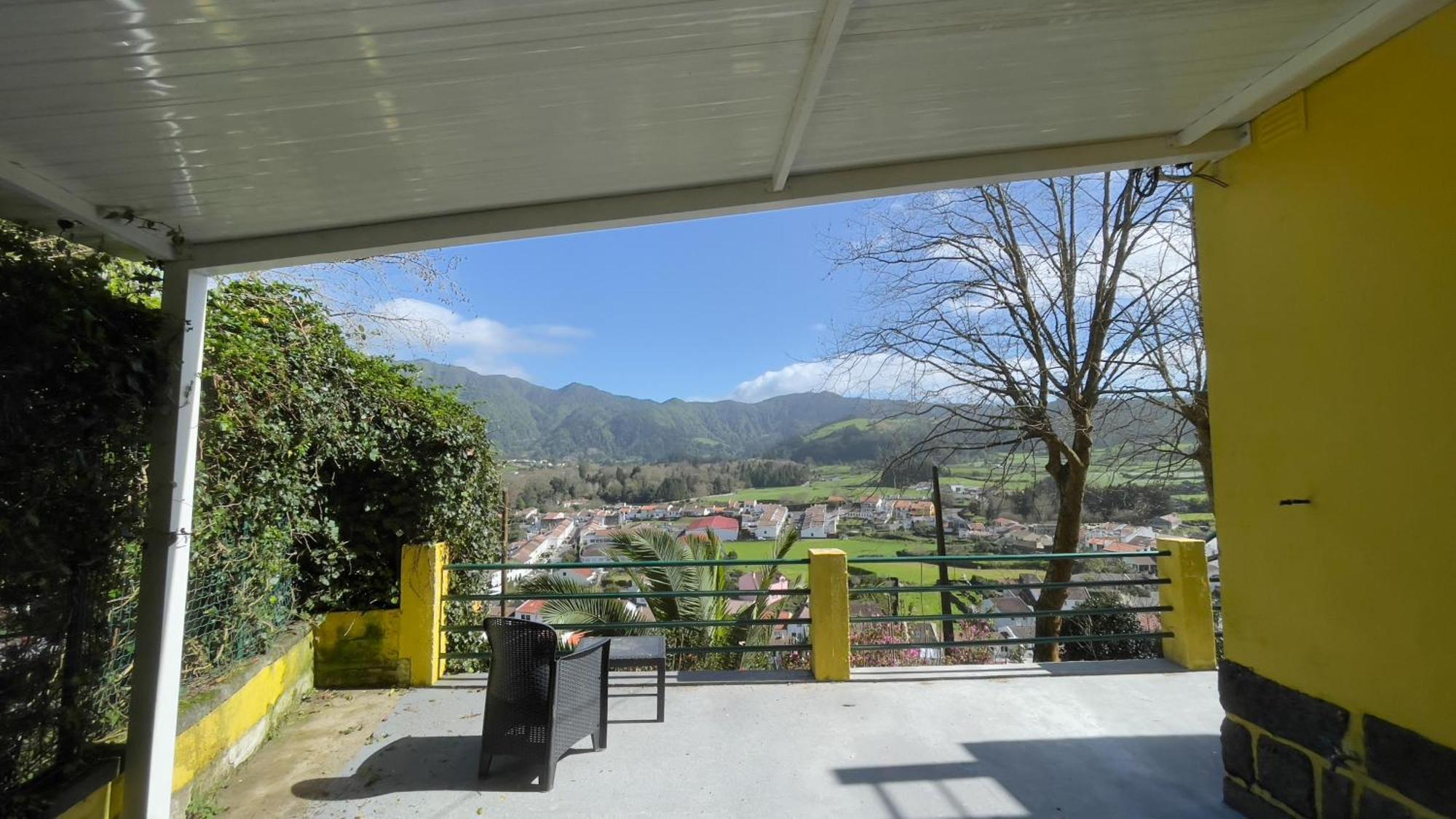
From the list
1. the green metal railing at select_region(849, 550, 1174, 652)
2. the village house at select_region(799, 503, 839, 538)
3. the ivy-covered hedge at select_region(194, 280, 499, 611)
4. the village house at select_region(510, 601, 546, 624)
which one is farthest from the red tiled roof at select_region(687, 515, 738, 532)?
the green metal railing at select_region(849, 550, 1174, 652)

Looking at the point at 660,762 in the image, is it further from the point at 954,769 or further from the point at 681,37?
the point at 681,37

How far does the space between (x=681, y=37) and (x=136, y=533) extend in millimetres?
2762

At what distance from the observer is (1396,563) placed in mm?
1951

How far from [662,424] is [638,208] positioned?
726 inches

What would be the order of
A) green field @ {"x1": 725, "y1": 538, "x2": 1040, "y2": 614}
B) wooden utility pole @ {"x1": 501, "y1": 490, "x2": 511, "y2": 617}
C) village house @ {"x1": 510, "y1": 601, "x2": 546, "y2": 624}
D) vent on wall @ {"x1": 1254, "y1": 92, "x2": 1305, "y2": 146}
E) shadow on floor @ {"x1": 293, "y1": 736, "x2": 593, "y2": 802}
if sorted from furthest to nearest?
wooden utility pole @ {"x1": 501, "y1": 490, "x2": 511, "y2": 617} → village house @ {"x1": 510, "y1": 601, "x2": 546, "y2": 624} → green field @ {"x1": 725, "y1": 538, "x2": 1040, "y2": 614} → shadow on floor @ {"x1": 293, "y1": 736, "x2": 593, "y2": 802} → vent on wall @ {"x1": 1254, "y1": 92, "x2": 1305, "y2": 146}

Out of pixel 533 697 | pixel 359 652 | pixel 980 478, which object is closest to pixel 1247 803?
pixel 533 697

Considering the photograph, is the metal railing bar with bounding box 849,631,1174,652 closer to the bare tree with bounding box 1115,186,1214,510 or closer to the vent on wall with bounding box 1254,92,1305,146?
the vent on wall with bounding box 1254,92,1305,146

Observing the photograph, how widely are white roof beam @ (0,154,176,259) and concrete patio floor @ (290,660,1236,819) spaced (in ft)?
7.85

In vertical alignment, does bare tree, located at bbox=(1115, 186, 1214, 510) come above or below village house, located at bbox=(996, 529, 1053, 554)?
above

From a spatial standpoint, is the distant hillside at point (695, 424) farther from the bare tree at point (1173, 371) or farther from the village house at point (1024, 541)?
the village house at point (1024, 541)

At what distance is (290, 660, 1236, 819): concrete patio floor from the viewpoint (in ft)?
9.14

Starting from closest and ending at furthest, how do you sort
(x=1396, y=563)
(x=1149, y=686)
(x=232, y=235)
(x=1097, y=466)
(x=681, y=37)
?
(x=681, y=37), (x=1396, y=563), (x=232, y=235), (x=1149, y=686), (x=1097, y=466)

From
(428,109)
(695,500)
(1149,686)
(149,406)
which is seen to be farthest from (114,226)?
(695,500)

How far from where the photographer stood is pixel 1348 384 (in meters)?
→ 2.11
